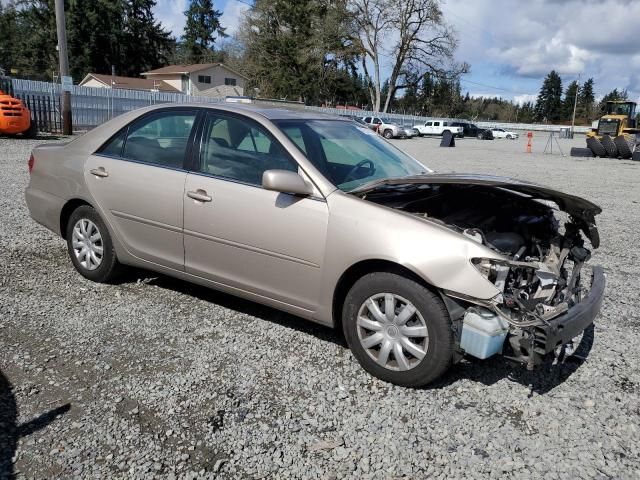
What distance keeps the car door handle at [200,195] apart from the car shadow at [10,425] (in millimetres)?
1598

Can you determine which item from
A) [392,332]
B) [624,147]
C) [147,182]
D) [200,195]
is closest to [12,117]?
[147,182]

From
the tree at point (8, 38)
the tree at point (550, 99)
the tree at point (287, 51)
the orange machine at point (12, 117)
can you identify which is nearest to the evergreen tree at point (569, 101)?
the tree at point (550, 99)

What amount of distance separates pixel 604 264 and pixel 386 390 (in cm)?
413

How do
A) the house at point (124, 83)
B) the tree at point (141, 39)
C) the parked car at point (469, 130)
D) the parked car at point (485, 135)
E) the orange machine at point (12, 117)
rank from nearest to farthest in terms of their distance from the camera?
the orange machine at point (12, 117) → the parked car at point (485, 135) → the parked car at point (469, 130) → the house at point (124, 83) → the tree at point (141, 39)

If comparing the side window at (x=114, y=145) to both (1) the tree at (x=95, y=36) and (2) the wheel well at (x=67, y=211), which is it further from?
(1) the tree at (x=95, y=36)

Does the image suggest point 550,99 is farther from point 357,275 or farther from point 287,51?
point 357,275

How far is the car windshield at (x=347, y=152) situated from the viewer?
12.6ft

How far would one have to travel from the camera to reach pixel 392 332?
3256mm

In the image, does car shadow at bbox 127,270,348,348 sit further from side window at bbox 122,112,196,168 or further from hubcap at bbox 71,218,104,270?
side window at bbox 122,112,196,168

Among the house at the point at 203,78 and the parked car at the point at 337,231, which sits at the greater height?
the house at the point at 203,78

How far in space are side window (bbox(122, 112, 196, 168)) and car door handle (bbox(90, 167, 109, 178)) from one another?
21 centimetres

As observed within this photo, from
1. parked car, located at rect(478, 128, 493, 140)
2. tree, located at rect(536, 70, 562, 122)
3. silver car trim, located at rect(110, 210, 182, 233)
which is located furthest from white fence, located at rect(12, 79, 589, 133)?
tree, located at rect(536, 70, 562, 122)

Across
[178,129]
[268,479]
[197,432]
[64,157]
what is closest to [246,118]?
[178,129]

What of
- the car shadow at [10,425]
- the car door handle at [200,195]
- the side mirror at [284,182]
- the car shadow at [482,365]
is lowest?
the car shadow at [10,425]
